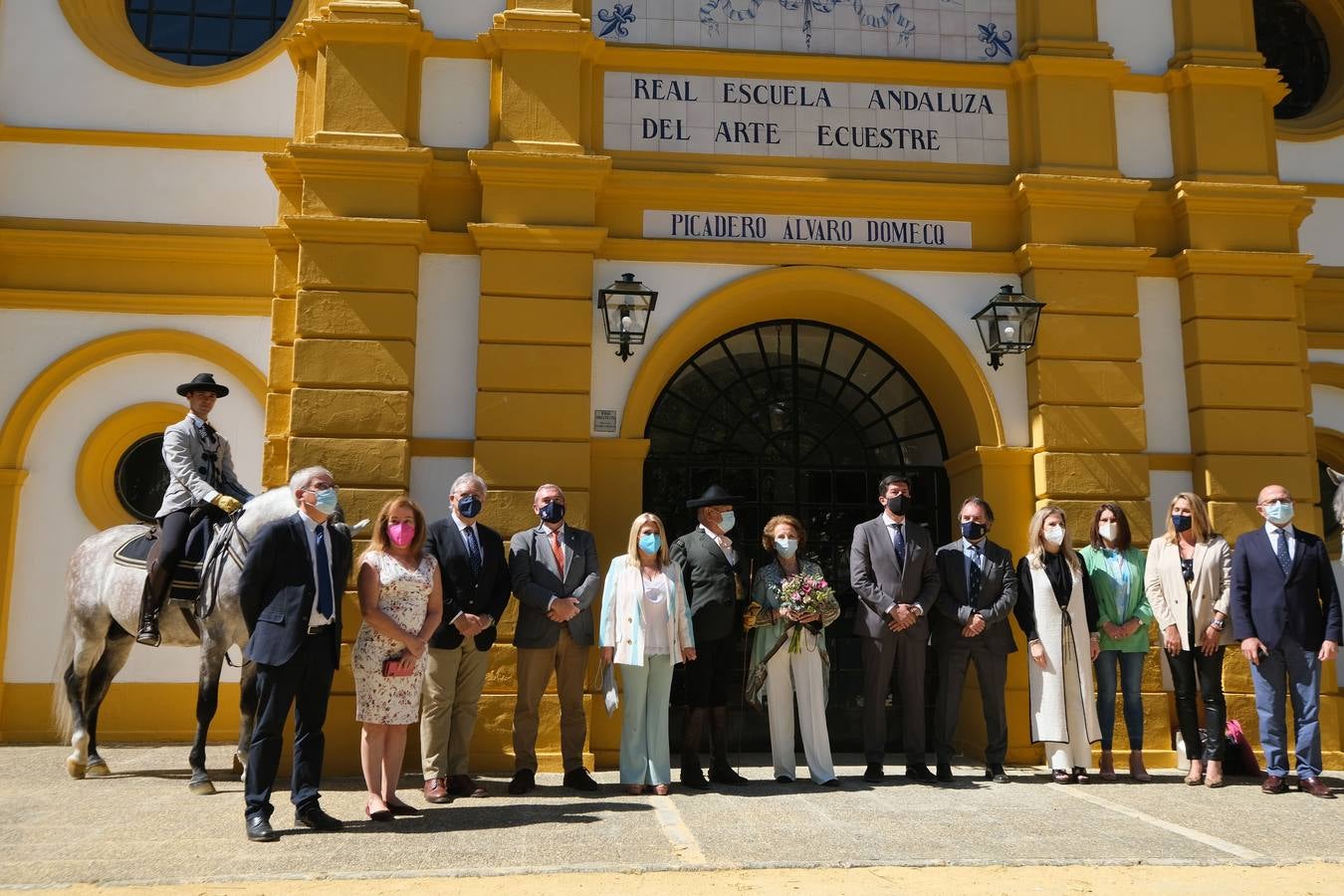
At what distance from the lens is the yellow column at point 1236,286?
362 inches

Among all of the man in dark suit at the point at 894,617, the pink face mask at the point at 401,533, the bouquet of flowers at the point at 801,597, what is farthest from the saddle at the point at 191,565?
the man in dark suit at the point at 894,617

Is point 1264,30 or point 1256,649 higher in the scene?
point 1264,30

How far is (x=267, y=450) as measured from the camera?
8.98m

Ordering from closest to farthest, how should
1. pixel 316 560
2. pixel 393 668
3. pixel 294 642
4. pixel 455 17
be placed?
pixel 294 642 → pixel 316 560 → pixel 393 668 → pixel 455 17

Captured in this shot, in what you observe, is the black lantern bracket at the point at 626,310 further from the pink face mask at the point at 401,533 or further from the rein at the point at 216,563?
the rein at the point at 216,563

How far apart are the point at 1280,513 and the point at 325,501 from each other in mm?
6303

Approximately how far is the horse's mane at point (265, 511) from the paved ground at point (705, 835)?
174 cm

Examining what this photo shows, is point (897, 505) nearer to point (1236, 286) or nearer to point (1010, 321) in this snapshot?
point (1010, 321)

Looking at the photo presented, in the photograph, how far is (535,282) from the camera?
8922mm

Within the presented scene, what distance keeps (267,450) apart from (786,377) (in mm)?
4517

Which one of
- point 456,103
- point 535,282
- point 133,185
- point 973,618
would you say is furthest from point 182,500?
point 973,618

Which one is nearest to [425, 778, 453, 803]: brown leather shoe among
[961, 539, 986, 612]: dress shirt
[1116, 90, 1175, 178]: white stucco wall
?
[961, 539, 986, 612]: dress shirt

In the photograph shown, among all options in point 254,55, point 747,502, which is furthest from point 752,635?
point 254,55

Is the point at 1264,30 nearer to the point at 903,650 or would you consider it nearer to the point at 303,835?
the point at 903,650
